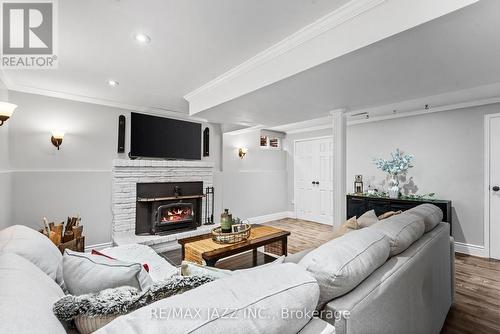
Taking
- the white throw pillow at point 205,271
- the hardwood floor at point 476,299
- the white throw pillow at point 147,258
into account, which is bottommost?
the hardwood floor at point 476,299

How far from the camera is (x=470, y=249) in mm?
3539

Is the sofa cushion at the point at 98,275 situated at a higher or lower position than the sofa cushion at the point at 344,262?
lower

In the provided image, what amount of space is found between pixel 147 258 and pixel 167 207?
197 cm

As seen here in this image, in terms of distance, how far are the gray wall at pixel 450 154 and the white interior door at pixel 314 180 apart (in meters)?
1.18

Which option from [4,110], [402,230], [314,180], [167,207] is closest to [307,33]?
[402,230]

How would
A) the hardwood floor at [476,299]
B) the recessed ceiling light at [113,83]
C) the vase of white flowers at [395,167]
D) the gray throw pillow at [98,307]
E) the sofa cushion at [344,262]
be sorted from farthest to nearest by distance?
the vase of white flowers at [395,167], the recessed ceiling light at [113,83], the hardwood floor at [476,299], the sofa cushion at [344,262], the gray throw pillow at [98,307]

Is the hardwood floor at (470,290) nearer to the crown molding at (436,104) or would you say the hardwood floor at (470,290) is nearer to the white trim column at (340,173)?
the white trim column at (340,173)

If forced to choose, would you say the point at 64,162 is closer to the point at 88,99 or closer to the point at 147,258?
the point at 88,99

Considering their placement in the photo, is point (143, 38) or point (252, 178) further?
point (252, 178)

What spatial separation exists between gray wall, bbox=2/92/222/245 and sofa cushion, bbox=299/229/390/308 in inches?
146

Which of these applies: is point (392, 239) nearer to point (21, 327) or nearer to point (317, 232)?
point (21, 327)

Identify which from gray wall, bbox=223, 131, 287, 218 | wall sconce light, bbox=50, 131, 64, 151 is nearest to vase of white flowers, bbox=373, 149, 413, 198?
gray wall, bbox=223, 131, 287, 218

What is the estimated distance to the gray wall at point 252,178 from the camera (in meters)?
5.22

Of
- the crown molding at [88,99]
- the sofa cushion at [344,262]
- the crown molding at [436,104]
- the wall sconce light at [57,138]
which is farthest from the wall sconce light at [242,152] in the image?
the sofa cushion at [344,262]
